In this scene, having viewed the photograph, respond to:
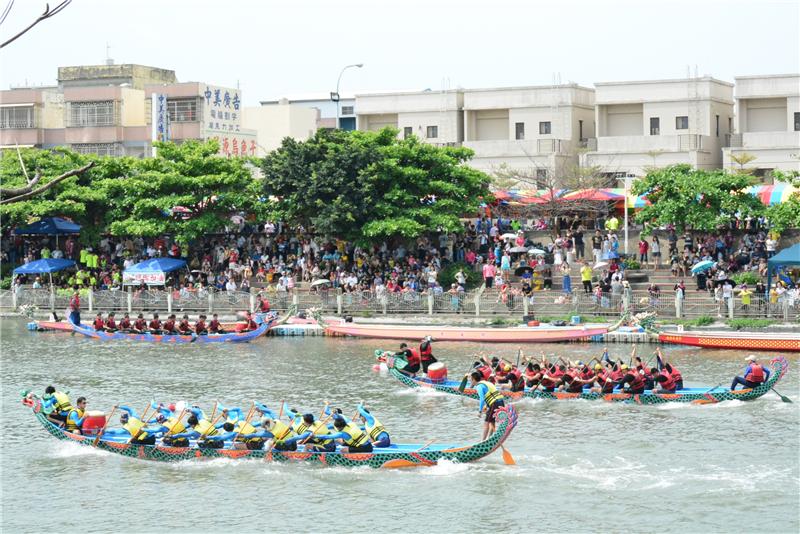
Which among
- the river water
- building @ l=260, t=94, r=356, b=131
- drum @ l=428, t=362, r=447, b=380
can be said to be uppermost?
building @ l=260, t=94, r=356, b=131

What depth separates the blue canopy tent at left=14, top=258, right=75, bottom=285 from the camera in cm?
5912

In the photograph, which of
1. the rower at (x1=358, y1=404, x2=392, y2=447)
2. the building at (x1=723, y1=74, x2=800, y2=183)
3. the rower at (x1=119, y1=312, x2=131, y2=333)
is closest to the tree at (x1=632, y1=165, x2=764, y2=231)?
the building at (x1=723, y1=74, x2=800, y2=183)

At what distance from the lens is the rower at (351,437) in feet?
91.7

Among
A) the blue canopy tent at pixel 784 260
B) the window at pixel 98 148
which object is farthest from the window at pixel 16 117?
the blue canopy tent at pixel 784 260

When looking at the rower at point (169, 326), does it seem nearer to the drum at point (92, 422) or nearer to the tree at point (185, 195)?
the tree at point (185, 195)

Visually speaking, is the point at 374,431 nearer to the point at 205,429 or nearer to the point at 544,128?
the point at 205,429

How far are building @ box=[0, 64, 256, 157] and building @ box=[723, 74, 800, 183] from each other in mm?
30329

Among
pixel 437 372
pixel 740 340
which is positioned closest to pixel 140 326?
pixel 437 372

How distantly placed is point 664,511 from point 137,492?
1158 cm

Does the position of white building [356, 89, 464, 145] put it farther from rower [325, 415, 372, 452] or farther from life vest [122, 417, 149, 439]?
rower [325, 415, 372, 452]

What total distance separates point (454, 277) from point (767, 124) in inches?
965

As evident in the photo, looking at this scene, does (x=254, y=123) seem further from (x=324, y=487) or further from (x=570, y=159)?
(x=324, y=487)

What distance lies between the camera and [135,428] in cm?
2964

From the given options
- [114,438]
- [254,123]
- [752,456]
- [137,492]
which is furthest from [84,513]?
[254,123]
